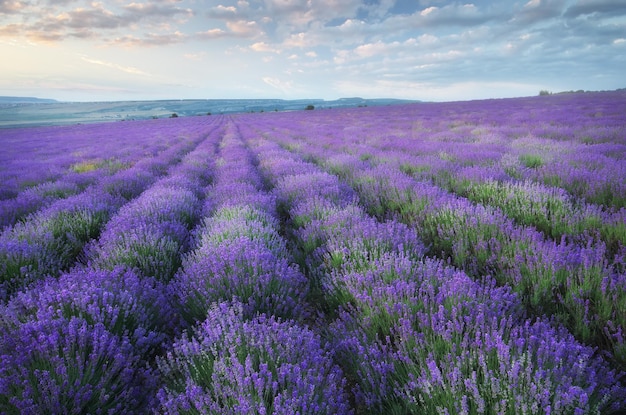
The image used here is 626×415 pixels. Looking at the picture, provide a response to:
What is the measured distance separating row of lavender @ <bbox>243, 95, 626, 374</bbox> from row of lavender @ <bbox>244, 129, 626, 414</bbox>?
0.62ft

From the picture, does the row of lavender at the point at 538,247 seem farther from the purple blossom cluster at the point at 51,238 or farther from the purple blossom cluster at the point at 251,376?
the purple blossom cluster at the point at 51,238

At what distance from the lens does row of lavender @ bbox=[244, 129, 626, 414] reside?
1.20 meters

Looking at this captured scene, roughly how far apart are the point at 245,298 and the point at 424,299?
3.71 feet

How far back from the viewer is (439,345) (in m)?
1.48

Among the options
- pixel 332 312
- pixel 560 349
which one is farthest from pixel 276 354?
pixel 560 349

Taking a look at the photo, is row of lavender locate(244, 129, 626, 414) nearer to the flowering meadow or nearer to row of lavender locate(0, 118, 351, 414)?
the flowering meadow

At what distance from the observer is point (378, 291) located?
1.98 meters

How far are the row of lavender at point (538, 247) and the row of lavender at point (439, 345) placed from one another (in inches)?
7.4

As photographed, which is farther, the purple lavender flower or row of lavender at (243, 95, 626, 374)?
row of lavender at (243, 95, 626, 374)

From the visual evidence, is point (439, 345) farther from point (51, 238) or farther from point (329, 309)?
Answer: point (51, 238)

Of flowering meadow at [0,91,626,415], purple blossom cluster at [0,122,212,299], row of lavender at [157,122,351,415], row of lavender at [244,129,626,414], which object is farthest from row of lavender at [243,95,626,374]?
purple blossom cluster at [0,122,212,299]

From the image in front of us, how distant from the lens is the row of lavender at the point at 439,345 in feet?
3.93

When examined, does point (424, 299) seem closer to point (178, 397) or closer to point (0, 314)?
point (178, 397)

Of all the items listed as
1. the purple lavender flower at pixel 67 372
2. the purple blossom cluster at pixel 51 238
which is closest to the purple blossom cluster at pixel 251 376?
the purple lavender flower at pixel 67 372
